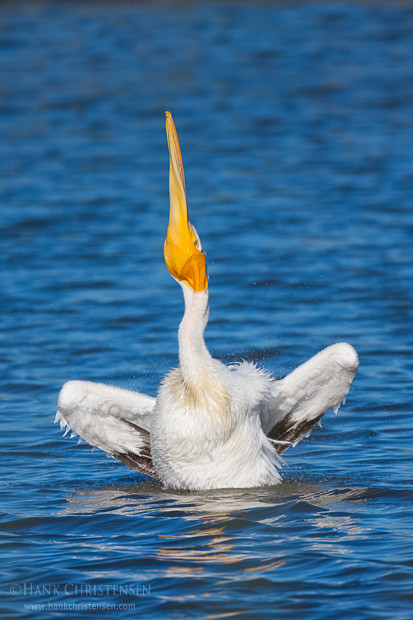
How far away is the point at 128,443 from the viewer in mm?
7750

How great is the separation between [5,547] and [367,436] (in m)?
3.02

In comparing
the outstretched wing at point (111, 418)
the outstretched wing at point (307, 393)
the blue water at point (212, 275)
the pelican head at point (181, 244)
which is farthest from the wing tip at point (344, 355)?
the outstretched wing at point (111, 418)

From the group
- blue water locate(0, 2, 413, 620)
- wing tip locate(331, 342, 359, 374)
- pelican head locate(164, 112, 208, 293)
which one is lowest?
blue water locate(0, 2, 413, 620)

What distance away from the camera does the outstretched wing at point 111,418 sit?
24.3ft

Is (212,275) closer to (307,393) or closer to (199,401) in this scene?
(307,393)

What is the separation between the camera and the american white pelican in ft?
23.4

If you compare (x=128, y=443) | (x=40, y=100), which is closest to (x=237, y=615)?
(x=128, y=443)

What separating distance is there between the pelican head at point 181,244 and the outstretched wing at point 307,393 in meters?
0.86

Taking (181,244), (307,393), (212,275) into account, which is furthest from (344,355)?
(212,275)

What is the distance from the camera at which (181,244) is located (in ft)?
23.8

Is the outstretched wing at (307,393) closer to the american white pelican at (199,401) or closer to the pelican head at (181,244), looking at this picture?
the american white pelican at (199,401)

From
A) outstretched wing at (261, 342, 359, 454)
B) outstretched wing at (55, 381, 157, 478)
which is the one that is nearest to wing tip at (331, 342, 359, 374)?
outstretched wing at (261, 342, 359, 454)

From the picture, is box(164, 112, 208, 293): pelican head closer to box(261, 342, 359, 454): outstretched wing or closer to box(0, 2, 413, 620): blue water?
box(261, 342, 359, 454): outstretched wing

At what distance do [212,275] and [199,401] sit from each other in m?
5.71
